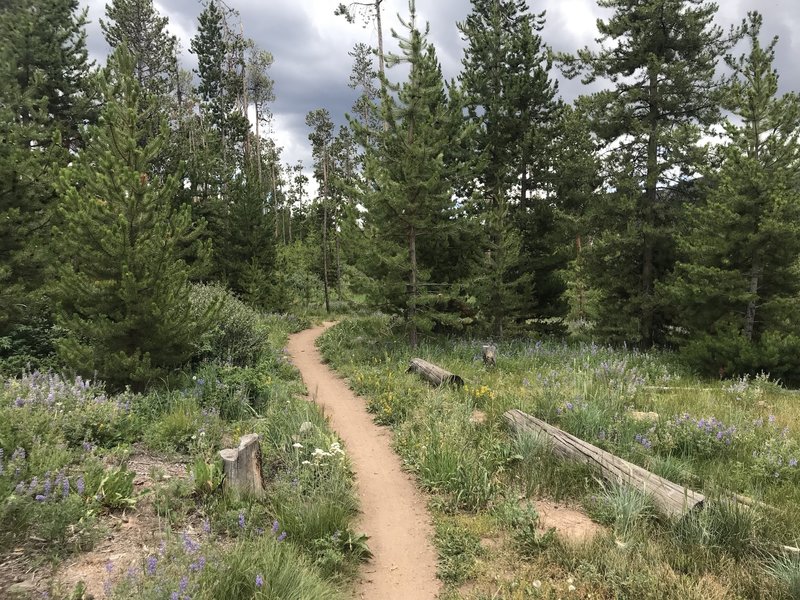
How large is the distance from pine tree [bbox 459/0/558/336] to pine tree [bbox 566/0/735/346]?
173 cm

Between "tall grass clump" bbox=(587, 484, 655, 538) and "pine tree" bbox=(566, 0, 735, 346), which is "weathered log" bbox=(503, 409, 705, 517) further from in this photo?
"pine tree" bbox=(566, 0, 735, 346)

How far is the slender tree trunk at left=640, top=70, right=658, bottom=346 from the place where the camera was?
1510cm

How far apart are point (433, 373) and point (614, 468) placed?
5.14 meters

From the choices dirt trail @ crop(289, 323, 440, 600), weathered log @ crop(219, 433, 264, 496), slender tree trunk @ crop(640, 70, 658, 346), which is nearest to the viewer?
dirt trail @ crop(289, 323, 440, 600)

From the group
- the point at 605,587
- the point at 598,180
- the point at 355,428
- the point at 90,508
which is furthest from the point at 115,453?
the point at 598,180

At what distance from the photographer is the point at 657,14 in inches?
571

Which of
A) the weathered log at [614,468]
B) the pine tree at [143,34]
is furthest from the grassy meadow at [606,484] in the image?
the pine tree at [143,34]

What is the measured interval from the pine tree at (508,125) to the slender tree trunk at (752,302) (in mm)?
6534

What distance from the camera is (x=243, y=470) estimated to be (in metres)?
4.79

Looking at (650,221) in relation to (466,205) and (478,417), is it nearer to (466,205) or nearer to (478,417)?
(466,205)

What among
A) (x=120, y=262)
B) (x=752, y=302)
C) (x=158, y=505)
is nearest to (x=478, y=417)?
(x=158, y=505)

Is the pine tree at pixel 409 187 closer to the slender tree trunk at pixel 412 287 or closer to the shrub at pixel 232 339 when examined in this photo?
the slender tree trunk at pixel 412 287

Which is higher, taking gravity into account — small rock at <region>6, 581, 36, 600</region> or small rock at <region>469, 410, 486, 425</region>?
small rock at <region>6, 581, 36, 600</region>

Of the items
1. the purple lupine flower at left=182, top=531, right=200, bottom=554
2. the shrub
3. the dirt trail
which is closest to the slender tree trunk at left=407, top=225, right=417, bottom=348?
the shrub
